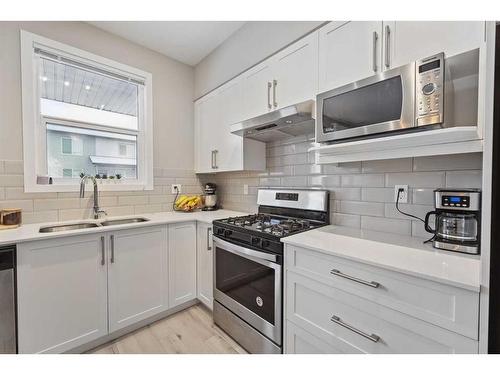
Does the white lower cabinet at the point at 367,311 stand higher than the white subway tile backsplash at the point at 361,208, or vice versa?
the white subway tile backsplash at the point at 361,208

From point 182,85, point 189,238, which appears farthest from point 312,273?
point 182,85

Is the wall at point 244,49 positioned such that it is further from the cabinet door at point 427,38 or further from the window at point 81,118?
the window at point 81,118

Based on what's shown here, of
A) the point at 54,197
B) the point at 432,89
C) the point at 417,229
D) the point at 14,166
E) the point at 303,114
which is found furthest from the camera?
the point at 54,197

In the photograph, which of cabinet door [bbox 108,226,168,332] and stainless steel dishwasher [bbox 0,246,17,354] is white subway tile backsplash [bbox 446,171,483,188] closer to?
cabinet door [bbox 108,226,168,332]

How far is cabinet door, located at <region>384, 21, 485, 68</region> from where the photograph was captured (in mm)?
995

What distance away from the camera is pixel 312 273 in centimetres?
123

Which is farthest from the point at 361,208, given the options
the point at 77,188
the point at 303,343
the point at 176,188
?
the point at 77,188

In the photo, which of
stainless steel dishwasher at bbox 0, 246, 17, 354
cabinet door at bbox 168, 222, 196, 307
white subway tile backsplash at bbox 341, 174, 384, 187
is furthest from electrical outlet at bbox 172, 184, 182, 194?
white subway tile backsplash at bbox 341, 174, 384, 187

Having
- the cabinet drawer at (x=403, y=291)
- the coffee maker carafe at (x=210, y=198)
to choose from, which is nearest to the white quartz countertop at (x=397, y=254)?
the cabinet drawer at (x=403, y=291)

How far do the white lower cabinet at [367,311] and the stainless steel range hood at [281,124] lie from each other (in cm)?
88

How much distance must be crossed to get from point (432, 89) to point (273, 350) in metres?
1.65

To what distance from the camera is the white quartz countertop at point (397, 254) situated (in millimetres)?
846

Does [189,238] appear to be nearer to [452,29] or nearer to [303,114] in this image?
[303,114]

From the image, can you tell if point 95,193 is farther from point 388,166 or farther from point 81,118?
point 388,166
